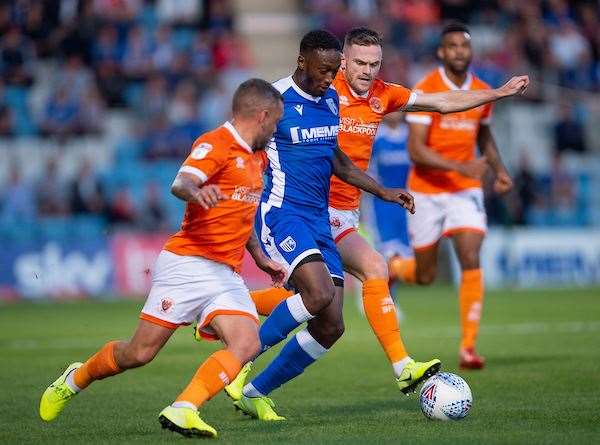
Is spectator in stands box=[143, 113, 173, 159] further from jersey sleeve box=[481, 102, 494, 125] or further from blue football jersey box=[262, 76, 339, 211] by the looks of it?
blue football jersey box=[262, 76, 339, 211]

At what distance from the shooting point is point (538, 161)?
26.3 meters

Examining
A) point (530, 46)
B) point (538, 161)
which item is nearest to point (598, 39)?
point (530, 46)

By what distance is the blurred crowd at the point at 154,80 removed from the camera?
22.5 metres

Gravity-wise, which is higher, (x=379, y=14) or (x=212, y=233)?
(x=379, y=14)

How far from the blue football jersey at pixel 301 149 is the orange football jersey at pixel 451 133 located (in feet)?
10.5

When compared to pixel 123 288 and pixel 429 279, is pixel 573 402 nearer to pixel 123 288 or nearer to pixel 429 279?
pixel 429 279

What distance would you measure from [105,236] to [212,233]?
14565 mm

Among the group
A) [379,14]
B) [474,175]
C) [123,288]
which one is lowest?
[123,288]

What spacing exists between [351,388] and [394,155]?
6554mm

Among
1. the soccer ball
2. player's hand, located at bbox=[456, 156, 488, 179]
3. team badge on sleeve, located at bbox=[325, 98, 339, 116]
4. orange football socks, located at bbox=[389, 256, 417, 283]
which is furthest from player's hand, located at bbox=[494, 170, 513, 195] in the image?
the soccer ball

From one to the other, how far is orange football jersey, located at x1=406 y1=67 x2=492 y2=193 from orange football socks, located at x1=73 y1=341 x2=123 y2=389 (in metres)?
4.93

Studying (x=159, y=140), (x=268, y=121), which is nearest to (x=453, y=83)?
(x=268, y=121)

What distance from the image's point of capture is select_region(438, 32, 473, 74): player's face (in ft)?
38.3

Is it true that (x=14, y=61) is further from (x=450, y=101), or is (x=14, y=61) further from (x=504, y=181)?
(x=450, y=101)
